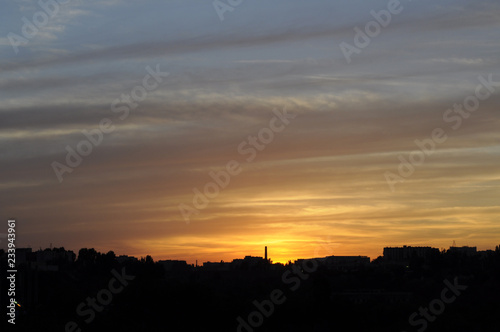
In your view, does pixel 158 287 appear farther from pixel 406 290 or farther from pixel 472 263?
pixel 472 263

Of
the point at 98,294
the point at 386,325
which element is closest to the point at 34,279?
the point at 98,294

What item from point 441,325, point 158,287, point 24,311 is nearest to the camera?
point 24,311

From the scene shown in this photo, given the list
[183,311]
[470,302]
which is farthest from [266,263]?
[183,311]

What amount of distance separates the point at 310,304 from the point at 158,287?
1498 centimetres

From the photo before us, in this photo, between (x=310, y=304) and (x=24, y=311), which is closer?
(x=24, y=311)

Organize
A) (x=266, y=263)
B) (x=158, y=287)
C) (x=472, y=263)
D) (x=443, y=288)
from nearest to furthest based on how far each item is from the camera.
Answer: (x=158, y=287) < (x=443, y=288) < (x=472, y=263) < (x=266, y=263)

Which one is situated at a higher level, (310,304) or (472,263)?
(472,263)

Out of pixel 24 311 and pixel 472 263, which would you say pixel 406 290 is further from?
pixel 24 311

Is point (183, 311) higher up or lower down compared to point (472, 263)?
lower down

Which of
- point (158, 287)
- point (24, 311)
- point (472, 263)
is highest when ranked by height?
point (472, 263)

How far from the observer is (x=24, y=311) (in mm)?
65250

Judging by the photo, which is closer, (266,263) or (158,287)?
(158,287)

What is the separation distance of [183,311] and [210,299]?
11.0ft

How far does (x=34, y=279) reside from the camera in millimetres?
79250
